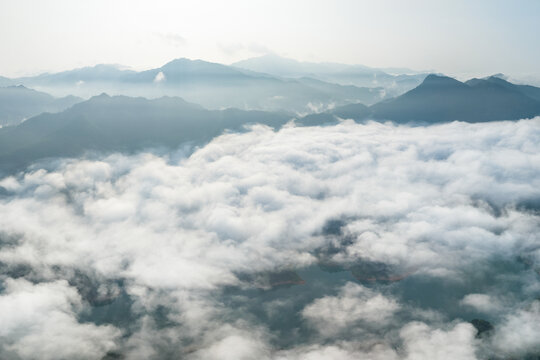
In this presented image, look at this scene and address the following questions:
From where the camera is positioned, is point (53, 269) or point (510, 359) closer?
point (510, 359)

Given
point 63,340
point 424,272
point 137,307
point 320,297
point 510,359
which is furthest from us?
point 424,272

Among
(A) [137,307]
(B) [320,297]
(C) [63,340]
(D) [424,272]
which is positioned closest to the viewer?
(C) [63,340]

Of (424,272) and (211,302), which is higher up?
(424,272)

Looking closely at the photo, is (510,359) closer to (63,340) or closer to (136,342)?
(136,342)

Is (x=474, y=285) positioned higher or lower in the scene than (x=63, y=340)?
higher

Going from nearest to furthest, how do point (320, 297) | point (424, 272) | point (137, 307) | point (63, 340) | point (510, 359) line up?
point (510, 359) < point (63, 340) < point (137, 307) < point (320, 297) < point (424, 272)

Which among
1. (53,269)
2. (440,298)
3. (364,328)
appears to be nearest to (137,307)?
(53,269)

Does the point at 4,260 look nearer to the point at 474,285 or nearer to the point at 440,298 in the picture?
the point at 440,298

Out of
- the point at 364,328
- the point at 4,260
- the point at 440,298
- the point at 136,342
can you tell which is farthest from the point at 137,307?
the point at 440,298

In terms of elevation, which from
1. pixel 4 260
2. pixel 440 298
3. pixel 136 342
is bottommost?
pixel 136 342
